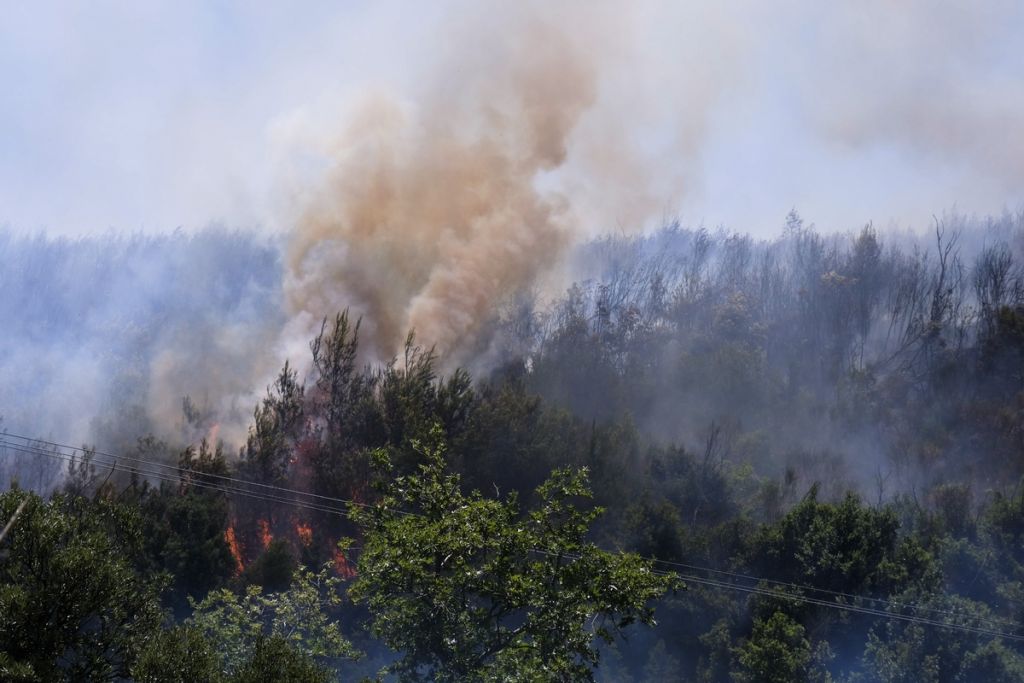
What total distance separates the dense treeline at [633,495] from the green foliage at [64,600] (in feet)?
0.17

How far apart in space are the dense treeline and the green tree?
0.24ft

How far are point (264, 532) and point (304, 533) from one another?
175 centimetres

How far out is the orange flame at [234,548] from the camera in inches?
1454

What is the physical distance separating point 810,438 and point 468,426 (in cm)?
3211

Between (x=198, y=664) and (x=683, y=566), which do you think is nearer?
(x=198, y=664)

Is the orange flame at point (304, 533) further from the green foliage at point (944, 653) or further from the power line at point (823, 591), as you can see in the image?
the green foliage at point (944, 653)

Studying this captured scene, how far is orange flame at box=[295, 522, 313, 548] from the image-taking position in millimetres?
39875

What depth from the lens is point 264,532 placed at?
40.9 m

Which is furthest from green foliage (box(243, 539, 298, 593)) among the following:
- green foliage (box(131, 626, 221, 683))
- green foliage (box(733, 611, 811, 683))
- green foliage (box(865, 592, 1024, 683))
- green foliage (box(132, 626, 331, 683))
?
green foliage (box(865, 592, 1024, 683))

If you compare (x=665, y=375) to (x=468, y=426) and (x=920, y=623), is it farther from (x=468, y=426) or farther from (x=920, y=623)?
(x=920, y=623)

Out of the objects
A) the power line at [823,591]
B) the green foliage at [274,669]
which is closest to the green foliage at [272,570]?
the power line at [823,591]

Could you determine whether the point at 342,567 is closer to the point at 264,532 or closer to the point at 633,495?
the point at 264,532

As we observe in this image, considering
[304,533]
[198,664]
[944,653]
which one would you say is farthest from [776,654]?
[198,664]

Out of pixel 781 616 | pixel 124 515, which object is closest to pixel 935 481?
pixel 781 616
